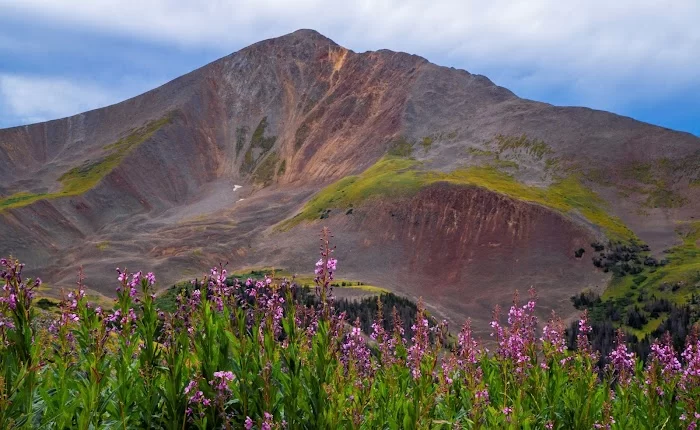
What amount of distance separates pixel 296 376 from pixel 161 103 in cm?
18771

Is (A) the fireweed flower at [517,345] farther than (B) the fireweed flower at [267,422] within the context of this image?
Yes

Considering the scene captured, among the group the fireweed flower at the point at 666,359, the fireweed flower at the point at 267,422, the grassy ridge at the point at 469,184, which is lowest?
the fireweed flower at the point at 666,359

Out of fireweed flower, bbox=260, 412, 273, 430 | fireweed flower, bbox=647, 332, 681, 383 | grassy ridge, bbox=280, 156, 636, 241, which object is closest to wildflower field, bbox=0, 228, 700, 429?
fireweed flower, bbox=260, 412, 273, 430

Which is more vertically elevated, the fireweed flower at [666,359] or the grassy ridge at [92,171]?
the grassy ridge at [92,171]

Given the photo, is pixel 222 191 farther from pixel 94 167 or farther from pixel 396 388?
pixel 396 388

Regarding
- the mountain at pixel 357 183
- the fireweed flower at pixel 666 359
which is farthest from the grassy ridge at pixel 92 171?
the fireweed flower at pixel 666 359

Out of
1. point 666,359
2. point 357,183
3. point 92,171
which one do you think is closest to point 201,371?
point 666,359

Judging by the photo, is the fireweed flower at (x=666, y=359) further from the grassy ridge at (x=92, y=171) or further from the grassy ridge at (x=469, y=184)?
the grassy ridge at (x=92, y=171)

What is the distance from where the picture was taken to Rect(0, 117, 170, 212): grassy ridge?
124 m

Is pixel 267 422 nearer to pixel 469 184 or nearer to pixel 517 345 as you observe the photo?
pixel 517 345

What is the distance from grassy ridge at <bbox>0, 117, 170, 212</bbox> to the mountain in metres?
0.80

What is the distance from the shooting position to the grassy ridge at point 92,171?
123500 mm

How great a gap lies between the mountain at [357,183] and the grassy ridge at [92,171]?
0.80 meters

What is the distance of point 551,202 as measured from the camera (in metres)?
92.0
